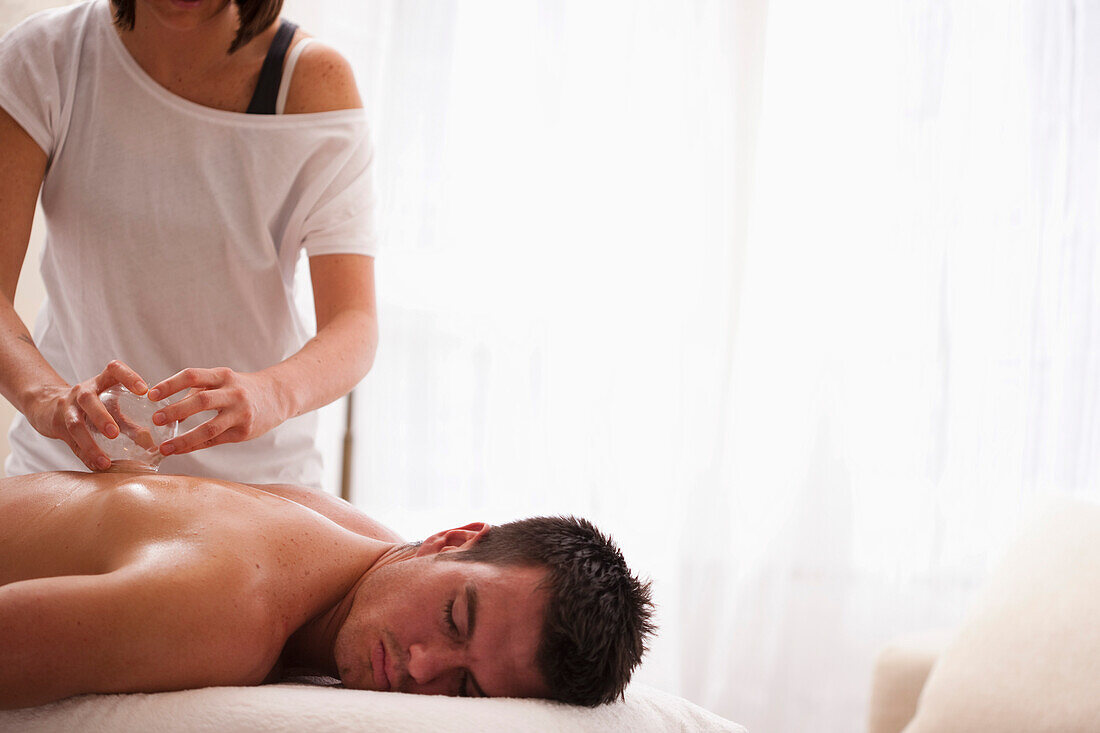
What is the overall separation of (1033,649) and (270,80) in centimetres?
165

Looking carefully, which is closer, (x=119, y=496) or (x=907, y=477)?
(x=119, y=496)

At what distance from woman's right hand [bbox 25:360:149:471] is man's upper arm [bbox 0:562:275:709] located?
0.22 meters

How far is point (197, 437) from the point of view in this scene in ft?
3.54

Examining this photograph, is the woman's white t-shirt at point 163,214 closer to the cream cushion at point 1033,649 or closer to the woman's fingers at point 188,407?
the woman's fingers at point 188,407

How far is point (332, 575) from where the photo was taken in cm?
113

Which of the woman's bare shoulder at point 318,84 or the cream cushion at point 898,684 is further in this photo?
the cream cushion at point 898,684

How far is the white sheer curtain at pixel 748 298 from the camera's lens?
235 centimetres

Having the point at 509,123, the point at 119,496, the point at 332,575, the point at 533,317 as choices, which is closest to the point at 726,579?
the point at 533,317

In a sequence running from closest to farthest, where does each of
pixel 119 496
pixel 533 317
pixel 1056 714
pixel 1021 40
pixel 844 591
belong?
pixel 119 496 < pixel 1056 714 < pixel 1021 40 < pixel 844 591 < pixel 533 317

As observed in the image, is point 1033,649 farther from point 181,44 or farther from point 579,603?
point 181,44

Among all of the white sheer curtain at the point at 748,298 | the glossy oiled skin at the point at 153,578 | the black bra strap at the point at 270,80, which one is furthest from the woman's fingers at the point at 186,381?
the white sheer curtain at the point at 748,298

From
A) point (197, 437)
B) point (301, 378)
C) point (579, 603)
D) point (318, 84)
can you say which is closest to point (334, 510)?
point (301, 378)

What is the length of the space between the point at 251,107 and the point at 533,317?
153 centimetres

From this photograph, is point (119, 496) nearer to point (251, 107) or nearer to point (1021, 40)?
point (251, 107)
